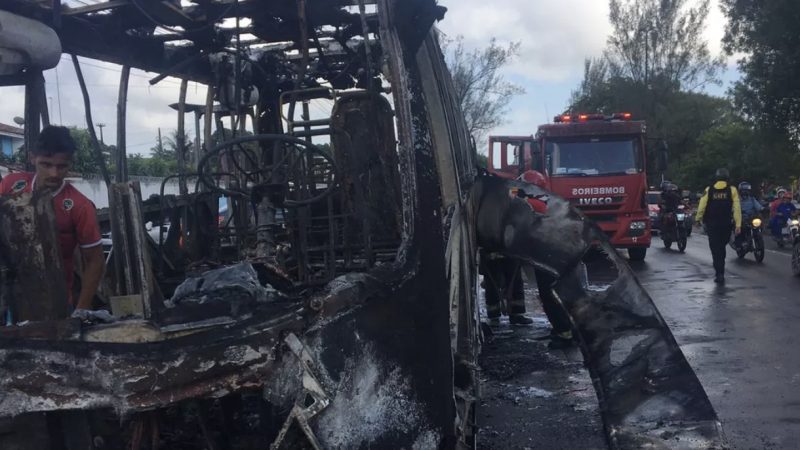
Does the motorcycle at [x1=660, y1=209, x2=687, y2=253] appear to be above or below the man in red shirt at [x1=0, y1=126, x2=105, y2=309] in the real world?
below

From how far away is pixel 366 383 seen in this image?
2219 millimetres

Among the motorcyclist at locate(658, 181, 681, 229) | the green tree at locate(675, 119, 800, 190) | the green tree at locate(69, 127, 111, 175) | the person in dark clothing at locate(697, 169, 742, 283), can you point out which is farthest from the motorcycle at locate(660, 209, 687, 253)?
the green tree at locate(69, 127, 111, 175)

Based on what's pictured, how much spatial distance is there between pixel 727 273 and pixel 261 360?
1125cm

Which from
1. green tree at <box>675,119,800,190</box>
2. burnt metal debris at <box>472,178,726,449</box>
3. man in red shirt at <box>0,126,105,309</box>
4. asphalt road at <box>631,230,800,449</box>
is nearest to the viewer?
man in red shirt at <box>0,126,105,309</box>

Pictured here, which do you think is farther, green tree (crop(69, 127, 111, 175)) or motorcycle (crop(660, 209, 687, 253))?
motorcycle (crop(660, 209, 687, 253))

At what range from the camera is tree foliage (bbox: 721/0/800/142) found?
55.8ft

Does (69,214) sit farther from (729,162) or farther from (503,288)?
(729,162)

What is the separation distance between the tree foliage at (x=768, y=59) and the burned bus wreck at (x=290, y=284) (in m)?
15.1

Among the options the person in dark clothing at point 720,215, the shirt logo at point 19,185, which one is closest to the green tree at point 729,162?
the person in dark clothing at point 720,215

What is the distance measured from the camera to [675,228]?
16656 mm

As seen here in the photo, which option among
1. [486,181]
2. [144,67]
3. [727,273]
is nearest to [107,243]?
[144,67]

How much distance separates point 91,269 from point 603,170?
11.8m

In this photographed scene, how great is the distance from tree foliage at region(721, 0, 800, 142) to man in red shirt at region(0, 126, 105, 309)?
17.4 meters

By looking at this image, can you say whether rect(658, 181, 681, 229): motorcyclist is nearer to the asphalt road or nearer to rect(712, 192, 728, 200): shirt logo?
the asphalt road
